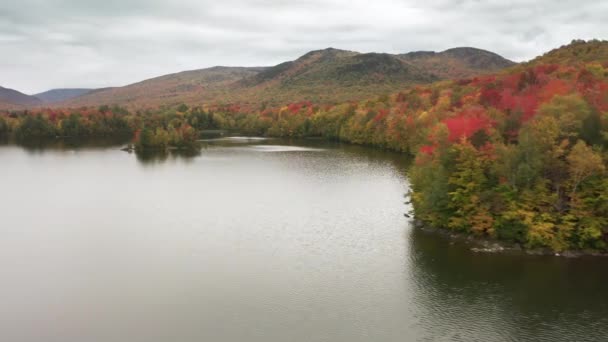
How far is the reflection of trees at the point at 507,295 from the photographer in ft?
81.7

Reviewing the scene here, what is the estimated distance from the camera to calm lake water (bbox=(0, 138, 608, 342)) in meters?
25.5

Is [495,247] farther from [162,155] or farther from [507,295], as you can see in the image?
[162,155]

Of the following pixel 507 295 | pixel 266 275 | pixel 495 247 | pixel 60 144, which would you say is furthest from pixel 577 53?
pixel 60 144

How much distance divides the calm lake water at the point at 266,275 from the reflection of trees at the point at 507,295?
4.4 inches

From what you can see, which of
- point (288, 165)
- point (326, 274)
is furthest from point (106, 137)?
point (326, 274)

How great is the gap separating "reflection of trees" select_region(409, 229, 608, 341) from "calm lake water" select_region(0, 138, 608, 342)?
0.11m

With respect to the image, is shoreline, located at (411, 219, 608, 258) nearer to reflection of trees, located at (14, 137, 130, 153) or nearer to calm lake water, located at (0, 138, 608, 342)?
calm lake water, located at (0, 138, 608, 342)

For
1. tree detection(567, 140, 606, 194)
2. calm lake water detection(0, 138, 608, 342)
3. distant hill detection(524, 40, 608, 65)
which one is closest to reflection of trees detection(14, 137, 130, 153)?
calm lake water detection(0, 138, 608, 342)

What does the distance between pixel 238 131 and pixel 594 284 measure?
5336 inches

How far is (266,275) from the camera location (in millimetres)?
32250

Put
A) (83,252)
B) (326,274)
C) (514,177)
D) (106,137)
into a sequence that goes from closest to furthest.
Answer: (326,274), (514,177), (83,252), (106,137)

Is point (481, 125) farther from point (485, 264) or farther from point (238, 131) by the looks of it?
point (238, 131)

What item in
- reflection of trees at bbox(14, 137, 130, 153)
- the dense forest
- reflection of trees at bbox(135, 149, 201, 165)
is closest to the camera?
the dense forest

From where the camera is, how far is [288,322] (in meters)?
26.0
